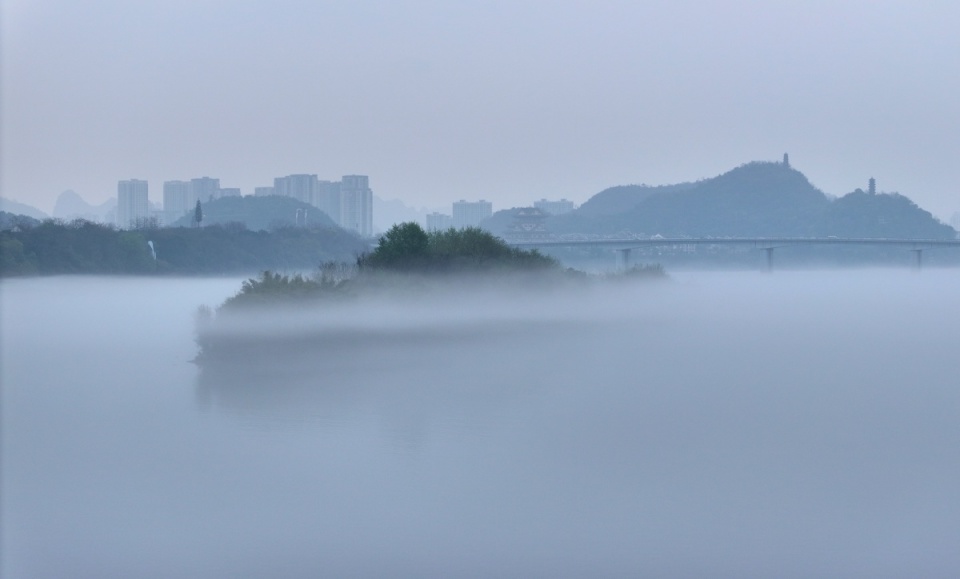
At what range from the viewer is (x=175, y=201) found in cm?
5984

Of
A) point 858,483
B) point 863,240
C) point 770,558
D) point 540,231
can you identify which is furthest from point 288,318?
point 863,240

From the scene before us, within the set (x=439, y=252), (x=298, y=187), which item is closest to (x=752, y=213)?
(x=298, y=187)

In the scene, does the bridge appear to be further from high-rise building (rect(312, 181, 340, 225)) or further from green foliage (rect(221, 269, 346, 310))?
green foliage (rect(221, 269, 346, 310))

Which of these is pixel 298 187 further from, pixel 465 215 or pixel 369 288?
pixel 369 288

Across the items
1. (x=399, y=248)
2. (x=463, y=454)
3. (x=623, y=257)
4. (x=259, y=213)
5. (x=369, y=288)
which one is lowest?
(x=463, y=454)

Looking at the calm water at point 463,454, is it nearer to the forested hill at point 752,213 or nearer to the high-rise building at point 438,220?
the high-rise building at point 438,220

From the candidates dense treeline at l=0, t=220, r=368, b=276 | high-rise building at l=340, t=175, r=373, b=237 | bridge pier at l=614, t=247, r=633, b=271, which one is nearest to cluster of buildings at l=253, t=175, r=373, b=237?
high-rise building at l=340, t=175, r=373, b=237

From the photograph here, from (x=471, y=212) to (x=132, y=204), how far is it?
67.9 ft

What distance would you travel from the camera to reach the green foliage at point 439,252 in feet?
109

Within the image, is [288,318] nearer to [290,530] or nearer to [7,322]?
[7,322]

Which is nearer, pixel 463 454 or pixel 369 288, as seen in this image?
pixel 463 454

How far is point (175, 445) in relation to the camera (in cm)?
1788

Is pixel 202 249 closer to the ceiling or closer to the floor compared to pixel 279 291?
closer to the ceiling

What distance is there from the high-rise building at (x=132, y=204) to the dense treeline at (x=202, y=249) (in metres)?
1.83
